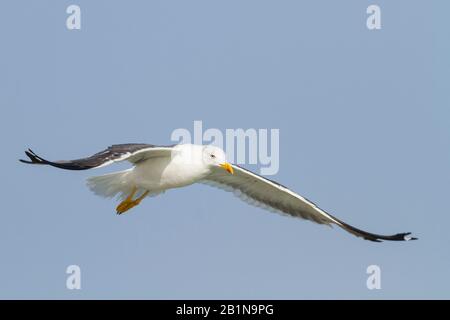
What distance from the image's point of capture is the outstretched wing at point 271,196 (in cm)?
1254

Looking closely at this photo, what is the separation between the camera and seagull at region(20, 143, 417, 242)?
11594 millimetres

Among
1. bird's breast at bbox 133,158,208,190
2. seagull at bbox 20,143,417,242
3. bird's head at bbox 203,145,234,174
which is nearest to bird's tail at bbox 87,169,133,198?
seagull at bbox 20,143,417,242

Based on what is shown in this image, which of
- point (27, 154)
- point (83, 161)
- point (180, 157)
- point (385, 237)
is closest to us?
point (27, 154)

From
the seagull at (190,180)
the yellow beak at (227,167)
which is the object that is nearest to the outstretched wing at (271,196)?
the seagull at (190,180)

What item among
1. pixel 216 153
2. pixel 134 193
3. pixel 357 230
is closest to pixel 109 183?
pixel 134 193

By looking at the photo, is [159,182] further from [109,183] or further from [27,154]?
[27,154]

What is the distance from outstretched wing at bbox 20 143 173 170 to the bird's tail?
0.35 m

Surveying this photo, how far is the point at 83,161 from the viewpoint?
33.7 ft

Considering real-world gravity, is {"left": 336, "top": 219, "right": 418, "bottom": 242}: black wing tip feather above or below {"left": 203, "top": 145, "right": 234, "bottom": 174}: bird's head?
below

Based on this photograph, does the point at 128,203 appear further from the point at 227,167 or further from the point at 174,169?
the point at 227,167

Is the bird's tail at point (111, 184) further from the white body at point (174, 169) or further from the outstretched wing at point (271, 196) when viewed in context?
the outstretched wing at point (271, 196)

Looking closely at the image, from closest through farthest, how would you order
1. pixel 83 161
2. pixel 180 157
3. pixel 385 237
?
pixel 83 161, pixel 180 157, pixel 385 237

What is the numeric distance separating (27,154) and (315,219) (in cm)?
470

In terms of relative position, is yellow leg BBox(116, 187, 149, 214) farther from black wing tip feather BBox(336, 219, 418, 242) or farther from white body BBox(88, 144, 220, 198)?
black wing tip feather BBox(336, 219, 418, 242)
